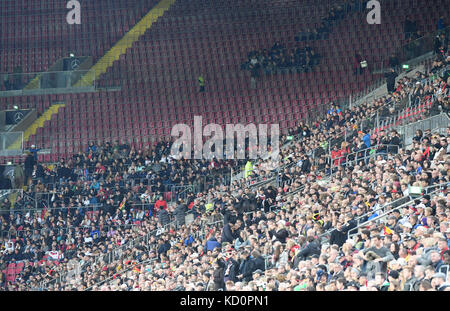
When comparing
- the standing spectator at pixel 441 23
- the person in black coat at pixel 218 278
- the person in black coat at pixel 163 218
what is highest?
the standing spectator at pixel 441 23

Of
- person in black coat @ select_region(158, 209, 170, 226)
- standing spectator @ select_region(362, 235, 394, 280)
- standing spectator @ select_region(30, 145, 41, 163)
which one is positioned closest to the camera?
standing spectator @ select_region(362, 235, 394, 280)

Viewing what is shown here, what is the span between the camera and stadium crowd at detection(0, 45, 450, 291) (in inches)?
395

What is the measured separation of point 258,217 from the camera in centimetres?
1494

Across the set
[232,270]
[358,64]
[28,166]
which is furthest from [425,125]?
[28,166]

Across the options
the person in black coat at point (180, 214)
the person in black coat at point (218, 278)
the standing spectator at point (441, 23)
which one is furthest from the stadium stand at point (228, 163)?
the standing spectator at point (441, 23)

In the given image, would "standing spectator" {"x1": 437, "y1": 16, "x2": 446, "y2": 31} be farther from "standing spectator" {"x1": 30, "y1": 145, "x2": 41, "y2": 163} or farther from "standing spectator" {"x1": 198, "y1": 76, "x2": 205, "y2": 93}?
"standing spectator" {"x1": 30, "y1": 145, "x2": 41, "y2": 163}

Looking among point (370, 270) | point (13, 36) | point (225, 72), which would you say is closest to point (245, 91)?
point (225, 72)

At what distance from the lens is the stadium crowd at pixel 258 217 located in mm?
10039

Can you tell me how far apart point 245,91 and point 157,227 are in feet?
23.3

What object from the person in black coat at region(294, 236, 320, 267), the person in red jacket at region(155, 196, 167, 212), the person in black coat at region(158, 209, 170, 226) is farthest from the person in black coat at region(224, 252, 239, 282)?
the person in red jacket at region(155, 196, 167, 212)

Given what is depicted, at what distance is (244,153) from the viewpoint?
835 inches

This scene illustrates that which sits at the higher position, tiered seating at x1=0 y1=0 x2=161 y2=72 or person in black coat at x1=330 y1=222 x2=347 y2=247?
tiered seating at x1=0 y1=0 x2=161 y2=72

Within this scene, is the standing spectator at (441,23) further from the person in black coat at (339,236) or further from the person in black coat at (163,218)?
the person in black coat at (339,236)

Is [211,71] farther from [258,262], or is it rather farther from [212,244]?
[258,262]
